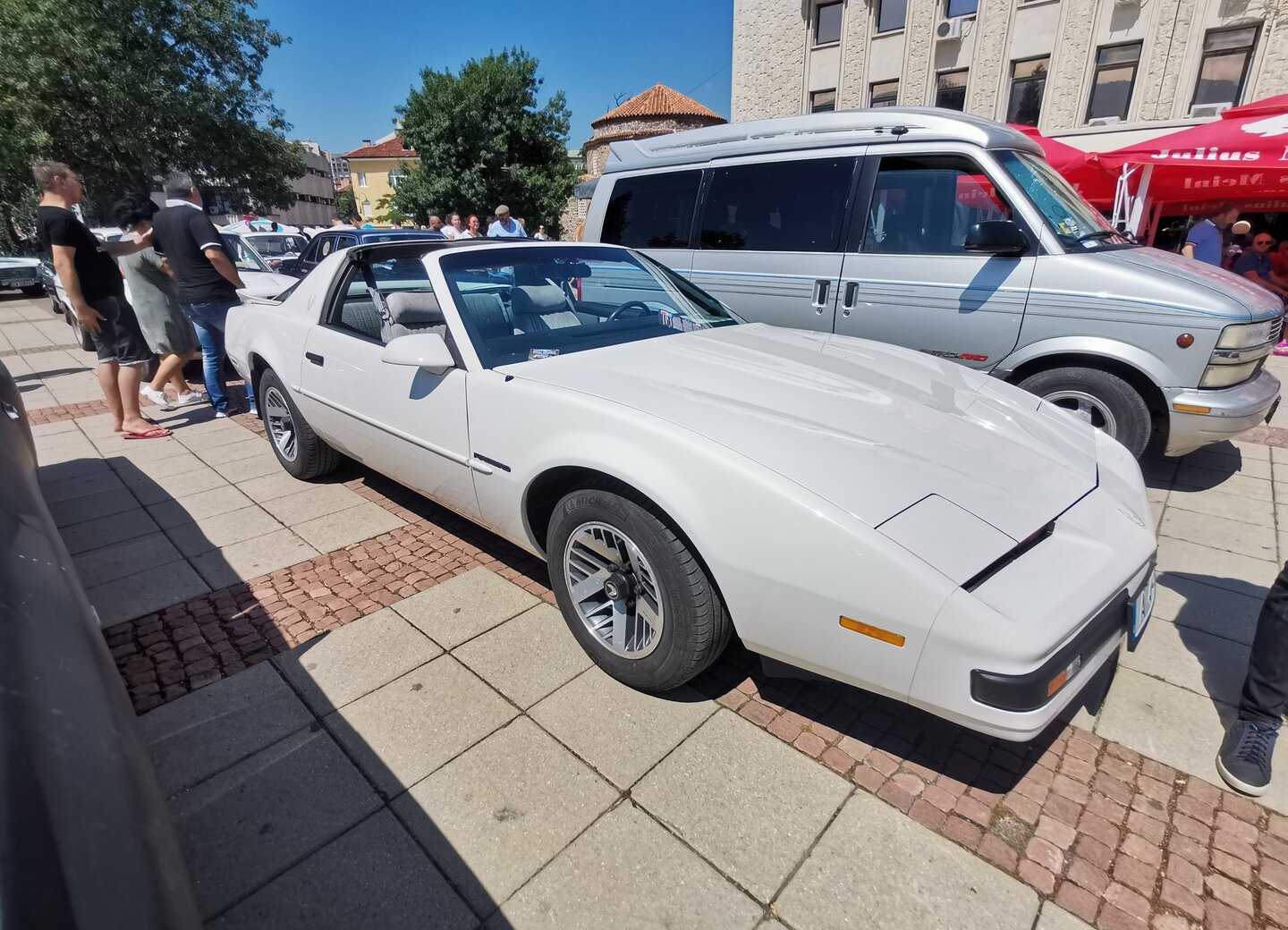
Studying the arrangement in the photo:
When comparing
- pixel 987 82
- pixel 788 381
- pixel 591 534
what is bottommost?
pixel 591 534

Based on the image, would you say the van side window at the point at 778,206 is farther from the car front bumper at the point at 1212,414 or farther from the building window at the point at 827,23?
the building window at the point at 827,23

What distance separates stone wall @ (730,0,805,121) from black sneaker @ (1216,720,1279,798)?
21.7 metres

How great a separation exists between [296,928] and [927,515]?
1.90 m

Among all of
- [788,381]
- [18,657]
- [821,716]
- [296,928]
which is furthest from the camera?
[788,381]

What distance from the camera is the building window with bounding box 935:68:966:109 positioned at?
59.3 ft

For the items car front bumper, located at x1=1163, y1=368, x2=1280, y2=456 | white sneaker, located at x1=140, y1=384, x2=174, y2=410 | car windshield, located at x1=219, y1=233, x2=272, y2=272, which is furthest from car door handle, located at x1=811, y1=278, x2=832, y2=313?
car windshield, located at x1=219, y1=233, x2=272, y2=272

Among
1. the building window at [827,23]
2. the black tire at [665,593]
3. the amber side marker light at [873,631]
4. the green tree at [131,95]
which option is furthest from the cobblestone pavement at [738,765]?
the green tree at [131,95]

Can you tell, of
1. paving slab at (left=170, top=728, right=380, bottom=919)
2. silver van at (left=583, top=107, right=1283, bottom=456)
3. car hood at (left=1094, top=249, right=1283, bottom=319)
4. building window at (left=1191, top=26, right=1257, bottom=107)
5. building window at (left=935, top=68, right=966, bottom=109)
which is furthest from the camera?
building window at (left=935, top=68, right=966, bottom=109)

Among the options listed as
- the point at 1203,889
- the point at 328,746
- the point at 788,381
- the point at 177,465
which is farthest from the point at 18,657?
the point at 177,465

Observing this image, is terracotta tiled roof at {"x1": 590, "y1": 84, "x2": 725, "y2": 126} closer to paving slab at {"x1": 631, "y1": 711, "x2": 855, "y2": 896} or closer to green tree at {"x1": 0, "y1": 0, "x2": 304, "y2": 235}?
green tree at {"x1": 0, "y1": 0, "x2": 304, "y2": 235}

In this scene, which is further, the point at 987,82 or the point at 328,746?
the point at 987,82

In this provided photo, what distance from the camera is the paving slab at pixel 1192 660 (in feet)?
7.98

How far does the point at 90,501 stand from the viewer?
407cm

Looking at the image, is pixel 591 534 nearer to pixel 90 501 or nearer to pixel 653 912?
pixel 653 912
